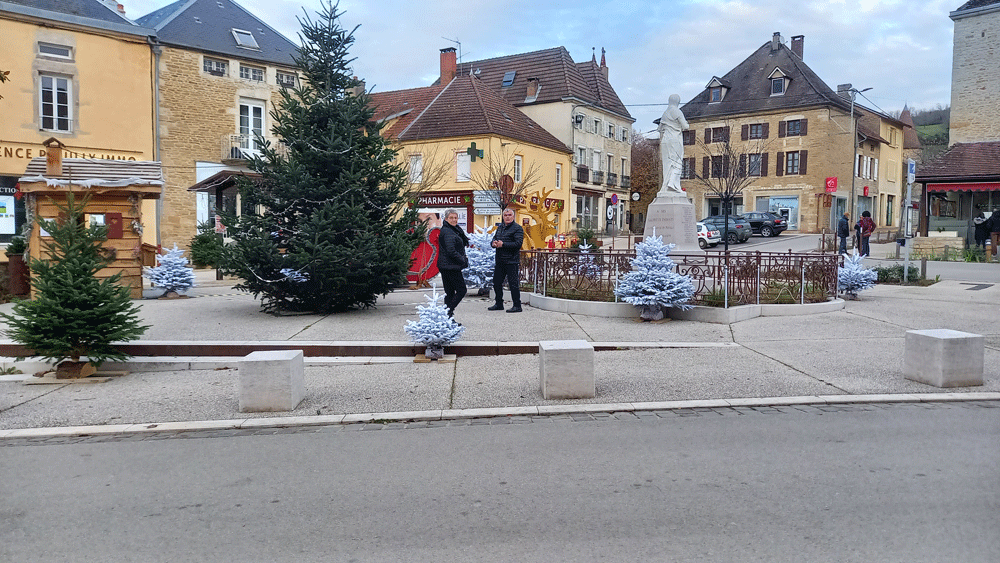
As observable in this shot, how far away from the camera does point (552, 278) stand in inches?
532

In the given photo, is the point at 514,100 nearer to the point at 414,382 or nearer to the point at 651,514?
the point at 414,382

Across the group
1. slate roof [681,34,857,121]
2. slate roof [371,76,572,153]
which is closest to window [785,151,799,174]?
slate roof [681,34,857,121]

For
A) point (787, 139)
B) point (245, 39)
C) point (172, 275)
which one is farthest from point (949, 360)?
point (787, 139)

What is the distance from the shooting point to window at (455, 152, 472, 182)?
1548 inches

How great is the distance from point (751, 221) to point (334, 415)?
37637 millimetres

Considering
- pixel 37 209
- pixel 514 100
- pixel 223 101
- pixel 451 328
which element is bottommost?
pixel 451 328

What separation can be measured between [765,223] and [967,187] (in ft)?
36.9

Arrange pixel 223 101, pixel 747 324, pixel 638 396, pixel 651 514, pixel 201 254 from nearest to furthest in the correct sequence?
pixel 651 514
pixel 638 396
pixel 747 324
pixel 201 254
pixel 223 101

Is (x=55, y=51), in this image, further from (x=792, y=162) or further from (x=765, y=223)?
(x=792, y=162)

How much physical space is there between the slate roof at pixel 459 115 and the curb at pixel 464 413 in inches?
1286

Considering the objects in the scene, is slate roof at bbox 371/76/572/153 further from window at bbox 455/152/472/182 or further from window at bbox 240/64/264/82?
Result: window at bbox 240/64/264/82

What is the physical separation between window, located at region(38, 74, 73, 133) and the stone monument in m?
19.8

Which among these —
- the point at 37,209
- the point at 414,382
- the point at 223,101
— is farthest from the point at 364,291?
the point at 223,101

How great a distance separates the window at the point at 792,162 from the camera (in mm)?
51812
